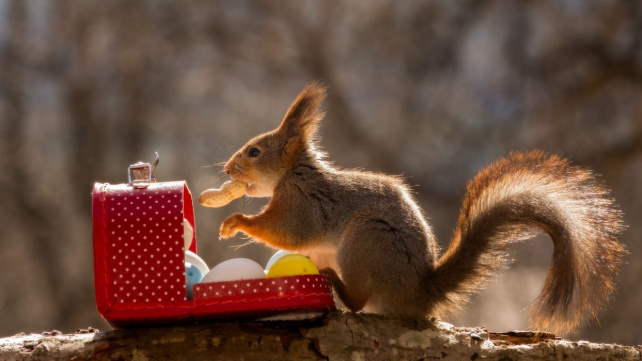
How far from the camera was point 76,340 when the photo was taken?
1485mm

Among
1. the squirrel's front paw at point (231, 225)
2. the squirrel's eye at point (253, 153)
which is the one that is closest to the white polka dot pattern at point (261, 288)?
the squirrel's front paw at point (231, 225)

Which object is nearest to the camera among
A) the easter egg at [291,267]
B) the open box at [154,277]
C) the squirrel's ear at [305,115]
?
the open box at [154,277]

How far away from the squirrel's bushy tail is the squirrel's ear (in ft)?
1.29

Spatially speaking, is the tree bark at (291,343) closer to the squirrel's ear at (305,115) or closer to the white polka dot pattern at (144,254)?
the white polka dot pattern at (144,254)

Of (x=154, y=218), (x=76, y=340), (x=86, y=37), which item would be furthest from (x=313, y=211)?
(x=86, y=37)

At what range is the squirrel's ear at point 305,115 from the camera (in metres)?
1.75

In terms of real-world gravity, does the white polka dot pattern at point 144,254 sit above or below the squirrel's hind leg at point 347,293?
above

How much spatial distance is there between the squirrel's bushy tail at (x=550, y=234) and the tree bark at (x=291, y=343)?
0.25ft

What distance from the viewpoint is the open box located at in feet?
4.56

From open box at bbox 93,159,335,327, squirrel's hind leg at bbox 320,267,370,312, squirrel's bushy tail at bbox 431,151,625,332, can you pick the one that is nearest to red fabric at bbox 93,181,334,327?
open box at bbox 93,159,335,327

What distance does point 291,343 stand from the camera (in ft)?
4.86

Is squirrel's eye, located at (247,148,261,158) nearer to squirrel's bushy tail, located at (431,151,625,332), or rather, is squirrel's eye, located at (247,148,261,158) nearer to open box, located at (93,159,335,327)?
open box, located at (93,159,335,327)

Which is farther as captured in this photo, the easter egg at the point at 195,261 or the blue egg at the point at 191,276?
the easter egg at the point at 195,261

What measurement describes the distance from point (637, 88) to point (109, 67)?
9.93ft
